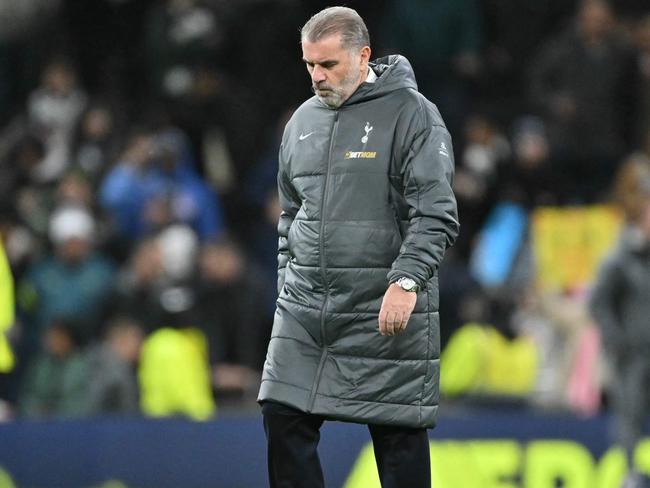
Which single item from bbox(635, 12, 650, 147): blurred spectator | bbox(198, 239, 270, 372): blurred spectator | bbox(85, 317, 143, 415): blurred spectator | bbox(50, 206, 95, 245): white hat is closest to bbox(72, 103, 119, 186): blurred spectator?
bbox(50, 206, 95, 245): white hat

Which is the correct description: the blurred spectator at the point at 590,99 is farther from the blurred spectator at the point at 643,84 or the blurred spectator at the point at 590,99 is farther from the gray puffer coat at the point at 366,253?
the gray puffer coat at the point at 366,253

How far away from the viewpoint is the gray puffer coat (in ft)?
17.5

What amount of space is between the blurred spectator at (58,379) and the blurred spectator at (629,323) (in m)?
3.44

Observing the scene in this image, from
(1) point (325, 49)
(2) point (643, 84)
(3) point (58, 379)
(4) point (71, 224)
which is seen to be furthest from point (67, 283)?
(1) point (325, 49)

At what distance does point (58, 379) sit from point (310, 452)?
5668 millimetres

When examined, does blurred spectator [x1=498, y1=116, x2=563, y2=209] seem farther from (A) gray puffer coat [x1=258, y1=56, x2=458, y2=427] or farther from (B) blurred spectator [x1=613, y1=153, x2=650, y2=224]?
(A) gray puffer coat [x1=258, y1=56, x2=458, y2=427]

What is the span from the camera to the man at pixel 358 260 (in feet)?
17.4

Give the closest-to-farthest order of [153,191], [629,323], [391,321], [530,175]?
[391,321]
[629,323]
[153,191]
[530,175]

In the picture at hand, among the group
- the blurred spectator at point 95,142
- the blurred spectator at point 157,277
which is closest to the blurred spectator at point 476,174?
the blurred spectator at point 157,277

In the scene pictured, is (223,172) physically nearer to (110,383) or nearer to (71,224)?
(71,224)

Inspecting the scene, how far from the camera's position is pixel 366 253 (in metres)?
5.33

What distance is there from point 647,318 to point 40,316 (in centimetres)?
441

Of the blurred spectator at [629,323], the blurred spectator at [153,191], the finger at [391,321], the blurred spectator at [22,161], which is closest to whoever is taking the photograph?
the finger at [391,321]

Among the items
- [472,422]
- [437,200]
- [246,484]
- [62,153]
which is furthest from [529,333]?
[437,200]
